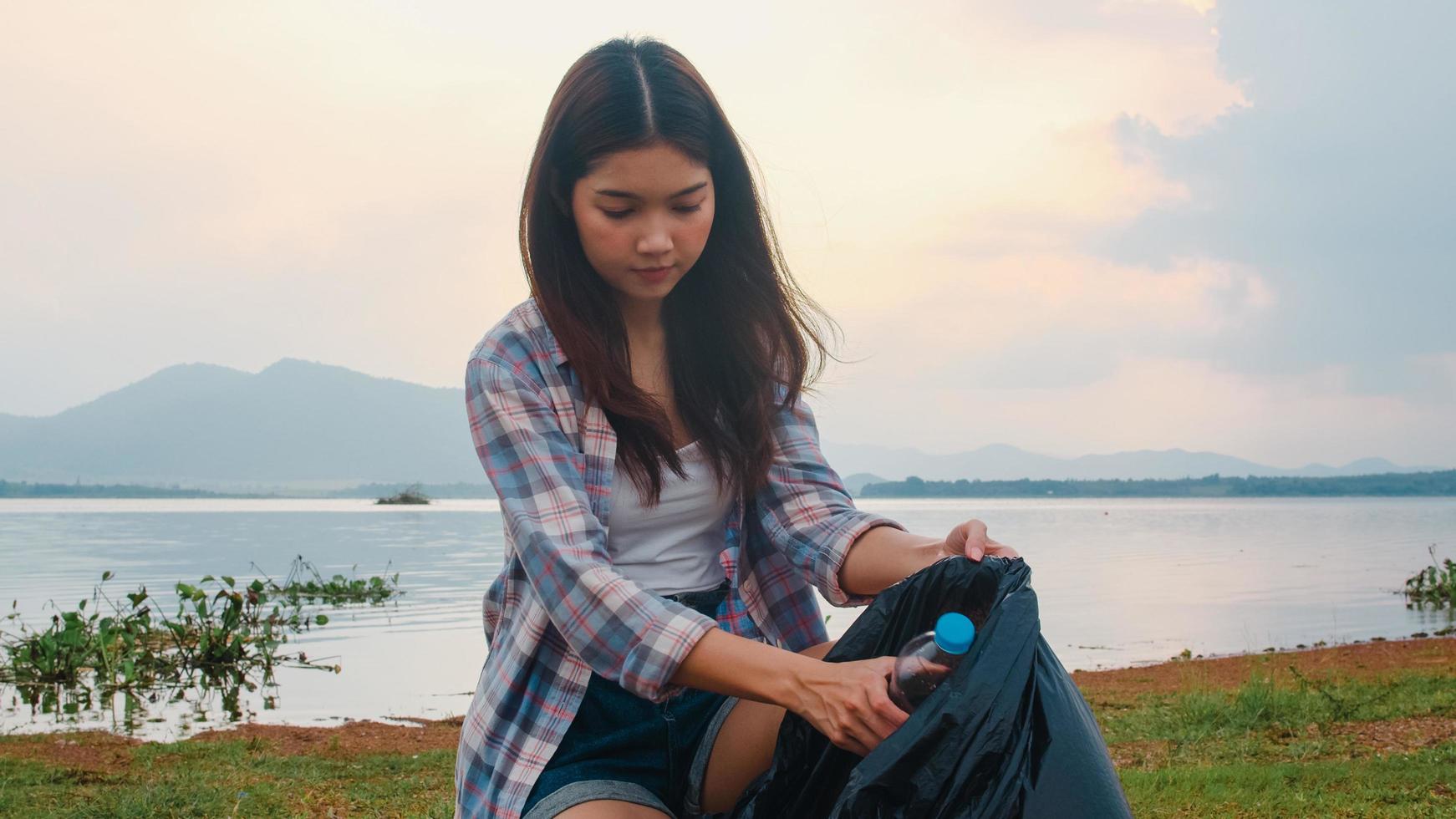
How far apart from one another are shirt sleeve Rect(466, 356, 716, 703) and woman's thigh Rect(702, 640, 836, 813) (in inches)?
8.6

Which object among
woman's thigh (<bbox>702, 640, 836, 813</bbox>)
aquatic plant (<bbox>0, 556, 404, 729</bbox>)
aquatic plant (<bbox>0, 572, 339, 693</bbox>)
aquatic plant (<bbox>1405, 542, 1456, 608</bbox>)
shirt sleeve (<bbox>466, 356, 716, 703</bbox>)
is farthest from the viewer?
aquatic plant (<bbox>1405, 542, 1456, 608</bbox>)

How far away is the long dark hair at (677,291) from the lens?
6.48 feet

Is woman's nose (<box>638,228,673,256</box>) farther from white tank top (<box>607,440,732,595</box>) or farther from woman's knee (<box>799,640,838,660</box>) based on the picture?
woman's knee (<box>799,640,838,660</box>)

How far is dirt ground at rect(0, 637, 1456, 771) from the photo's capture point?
5.36 meters

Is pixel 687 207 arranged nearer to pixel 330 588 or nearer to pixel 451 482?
pixel 330 588

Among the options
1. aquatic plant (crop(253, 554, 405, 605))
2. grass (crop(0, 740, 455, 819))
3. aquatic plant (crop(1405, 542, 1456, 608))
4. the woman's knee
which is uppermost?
the woman's knee

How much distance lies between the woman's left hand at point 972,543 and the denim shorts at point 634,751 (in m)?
0.45

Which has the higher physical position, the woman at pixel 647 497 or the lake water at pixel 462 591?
the woman at pixel 647 497

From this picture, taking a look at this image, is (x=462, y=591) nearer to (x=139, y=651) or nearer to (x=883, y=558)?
(x=139, y=651)

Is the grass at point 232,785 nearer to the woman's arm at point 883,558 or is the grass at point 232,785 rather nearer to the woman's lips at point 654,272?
the woman's arm at point 883,558

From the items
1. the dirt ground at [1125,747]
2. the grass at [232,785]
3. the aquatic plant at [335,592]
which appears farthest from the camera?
the aquatic plant at [335,592]

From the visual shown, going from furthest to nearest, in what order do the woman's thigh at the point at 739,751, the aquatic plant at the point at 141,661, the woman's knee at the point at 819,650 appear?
1. the aquatic plant at the point at 141,661
2. the woman's knee at the point at 819,650
3. the woman's thigh at the point at 739,751

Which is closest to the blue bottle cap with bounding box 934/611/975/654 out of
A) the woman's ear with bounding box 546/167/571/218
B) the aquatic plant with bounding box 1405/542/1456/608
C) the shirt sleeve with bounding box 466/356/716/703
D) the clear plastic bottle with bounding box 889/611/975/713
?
the clear plastic bottle with bounding box 889/611/975/713

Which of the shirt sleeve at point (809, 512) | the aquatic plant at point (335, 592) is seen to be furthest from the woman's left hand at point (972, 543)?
the aquatic plant at point (335, 592)
